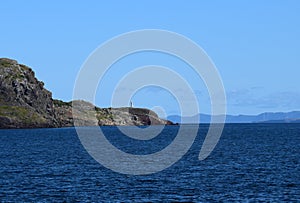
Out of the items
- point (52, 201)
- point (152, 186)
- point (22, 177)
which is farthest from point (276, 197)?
point (22, 177)

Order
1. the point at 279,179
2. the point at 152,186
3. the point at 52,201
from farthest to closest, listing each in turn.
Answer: the point at 279,179 → the point at 152,186 → the point at 52,201

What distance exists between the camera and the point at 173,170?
3844 inches

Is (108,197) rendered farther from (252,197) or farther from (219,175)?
(219,175)

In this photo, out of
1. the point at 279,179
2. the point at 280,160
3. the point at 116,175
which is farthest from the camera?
the point at 280,160

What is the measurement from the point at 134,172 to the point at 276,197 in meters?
31.4

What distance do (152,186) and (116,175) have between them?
1379 cm

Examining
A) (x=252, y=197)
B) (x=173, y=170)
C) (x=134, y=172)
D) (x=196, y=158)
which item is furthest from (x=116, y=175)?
(x=196, y=158)

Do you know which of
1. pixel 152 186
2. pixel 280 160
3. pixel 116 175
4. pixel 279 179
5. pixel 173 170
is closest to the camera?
pixel 152 186

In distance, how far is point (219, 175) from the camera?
9038 centimetres

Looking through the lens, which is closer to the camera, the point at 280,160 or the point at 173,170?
the point at 173,170

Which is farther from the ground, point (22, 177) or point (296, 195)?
point (22, 177)

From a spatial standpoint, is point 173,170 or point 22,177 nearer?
point 22,177

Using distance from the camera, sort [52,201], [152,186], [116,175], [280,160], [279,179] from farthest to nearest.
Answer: [280,160] < [116,175] < [279,179] < [152,186] < [52,201]

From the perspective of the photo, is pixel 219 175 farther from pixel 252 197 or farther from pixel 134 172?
pixel 252 197
